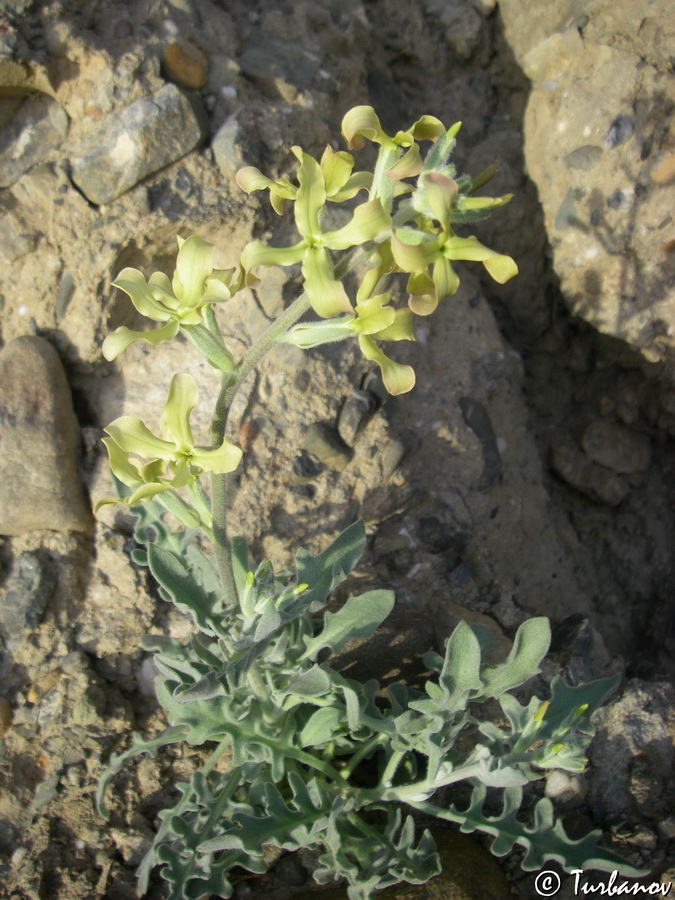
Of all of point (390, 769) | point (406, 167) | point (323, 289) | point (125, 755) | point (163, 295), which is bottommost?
point (125, 755)

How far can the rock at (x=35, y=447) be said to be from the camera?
117 inches

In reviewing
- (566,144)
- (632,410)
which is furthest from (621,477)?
(566,144)

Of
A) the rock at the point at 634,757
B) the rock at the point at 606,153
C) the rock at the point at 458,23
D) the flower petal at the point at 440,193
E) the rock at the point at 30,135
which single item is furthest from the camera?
the rock at the point at 458,23

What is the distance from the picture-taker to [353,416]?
3.22 meters

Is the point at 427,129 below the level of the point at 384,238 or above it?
above

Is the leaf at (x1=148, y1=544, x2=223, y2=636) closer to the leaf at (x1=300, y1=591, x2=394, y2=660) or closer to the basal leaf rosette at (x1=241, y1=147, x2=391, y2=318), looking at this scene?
the leaf at (x1=300, y1=591, x2=394, y2=660)

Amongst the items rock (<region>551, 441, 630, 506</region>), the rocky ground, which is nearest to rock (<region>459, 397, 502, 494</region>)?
the rocky ground

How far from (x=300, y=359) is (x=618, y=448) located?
198 centimetres

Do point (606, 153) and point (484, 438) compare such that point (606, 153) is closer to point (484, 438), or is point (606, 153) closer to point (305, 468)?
point (484, 438)

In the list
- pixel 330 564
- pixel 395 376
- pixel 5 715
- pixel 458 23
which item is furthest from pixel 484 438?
pixel 5 715

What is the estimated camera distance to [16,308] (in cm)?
320

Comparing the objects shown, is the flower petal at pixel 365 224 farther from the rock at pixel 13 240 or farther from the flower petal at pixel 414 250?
the rock at pixel 13 240

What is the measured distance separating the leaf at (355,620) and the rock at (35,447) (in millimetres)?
1217

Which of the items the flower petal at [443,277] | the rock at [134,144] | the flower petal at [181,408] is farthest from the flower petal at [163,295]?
the rock at [134,144]
